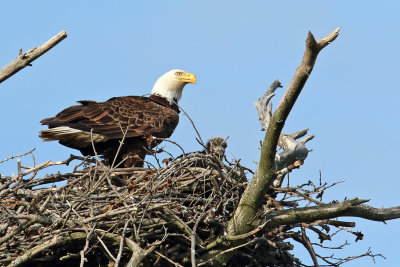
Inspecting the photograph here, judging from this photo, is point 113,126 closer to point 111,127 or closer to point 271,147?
point 111,127

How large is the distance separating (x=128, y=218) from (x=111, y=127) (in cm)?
245

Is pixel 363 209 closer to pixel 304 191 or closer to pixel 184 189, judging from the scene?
pixel 304 191

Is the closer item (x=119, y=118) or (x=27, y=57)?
(x=27, y=57)

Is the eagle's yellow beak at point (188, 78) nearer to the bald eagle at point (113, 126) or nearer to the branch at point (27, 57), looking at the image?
the bald eagle at point (113, 126)

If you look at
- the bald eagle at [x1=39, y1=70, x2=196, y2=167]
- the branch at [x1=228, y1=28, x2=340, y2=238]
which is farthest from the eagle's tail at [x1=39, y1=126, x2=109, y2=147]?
the branch at [x1=228, y1=28, x2=340, y2=238]

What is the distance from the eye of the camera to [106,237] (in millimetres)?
5117

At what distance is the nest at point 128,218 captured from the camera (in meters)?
5.05

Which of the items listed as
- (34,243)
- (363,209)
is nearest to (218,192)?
(363,209)

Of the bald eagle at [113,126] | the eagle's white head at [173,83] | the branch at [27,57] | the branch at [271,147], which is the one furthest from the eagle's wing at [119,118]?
the branch at [27,57]

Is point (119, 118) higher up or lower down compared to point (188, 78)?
lower down

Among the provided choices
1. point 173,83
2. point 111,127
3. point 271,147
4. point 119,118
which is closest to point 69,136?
point 111,127

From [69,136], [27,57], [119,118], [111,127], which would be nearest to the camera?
[27,57]

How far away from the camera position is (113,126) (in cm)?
748

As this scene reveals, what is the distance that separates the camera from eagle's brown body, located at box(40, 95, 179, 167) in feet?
23.9
